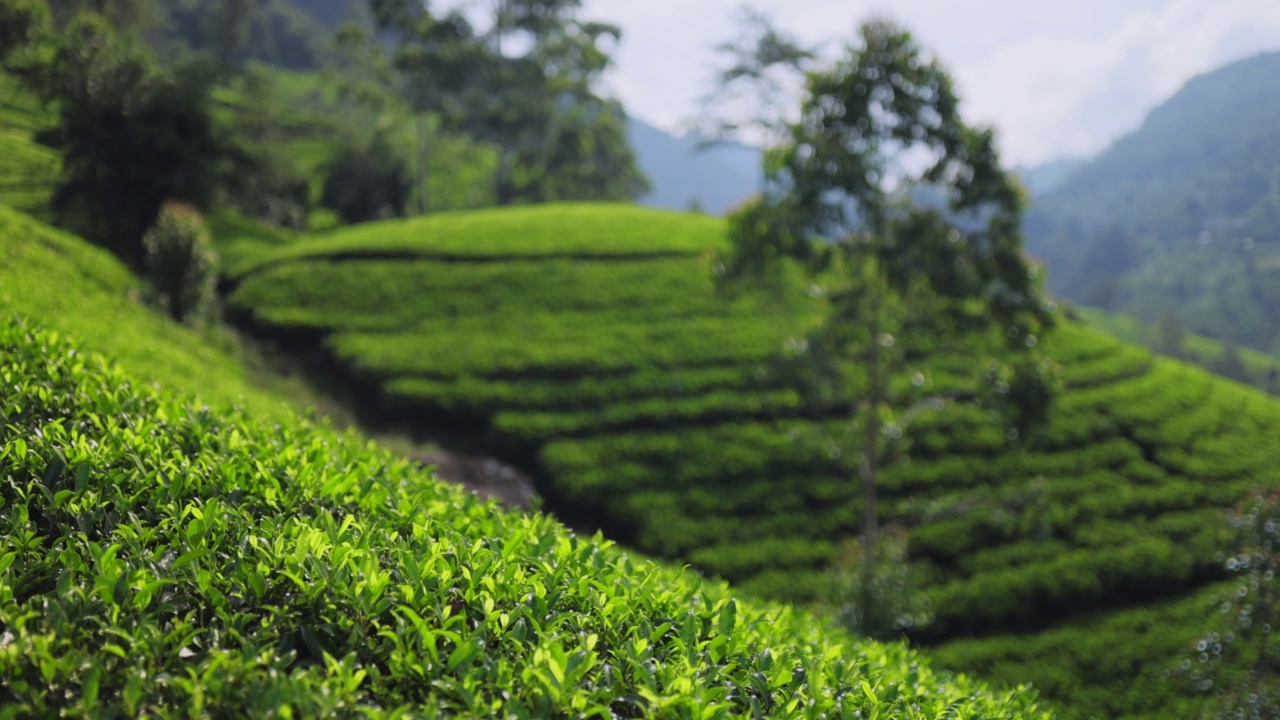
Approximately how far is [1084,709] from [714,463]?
22.8 feet

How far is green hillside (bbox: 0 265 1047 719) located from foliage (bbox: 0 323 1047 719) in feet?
0.04

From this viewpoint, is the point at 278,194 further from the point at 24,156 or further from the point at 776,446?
the point at 776,446

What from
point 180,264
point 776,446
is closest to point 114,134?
point 180,264

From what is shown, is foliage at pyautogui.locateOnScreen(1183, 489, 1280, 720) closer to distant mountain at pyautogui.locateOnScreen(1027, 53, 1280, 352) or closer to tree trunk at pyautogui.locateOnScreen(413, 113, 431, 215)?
distant mountain at pyautogui.locateOnScreen(1027, 53, 1280, 352)

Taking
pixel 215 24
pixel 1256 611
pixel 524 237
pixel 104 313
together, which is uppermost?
pixel 215 24

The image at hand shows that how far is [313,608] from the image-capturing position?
257 cm

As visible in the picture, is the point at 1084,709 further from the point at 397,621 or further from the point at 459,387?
the point at 459,387

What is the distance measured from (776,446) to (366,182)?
97.4ft

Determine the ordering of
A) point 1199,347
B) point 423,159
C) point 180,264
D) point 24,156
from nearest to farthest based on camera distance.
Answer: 1. point 180,264
2. point 24,156
3. point 1199,347
4. point 423,159

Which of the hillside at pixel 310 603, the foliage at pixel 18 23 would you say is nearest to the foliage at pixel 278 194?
the foliage at pixel 18 23

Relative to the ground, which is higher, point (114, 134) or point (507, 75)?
point (507, 75)

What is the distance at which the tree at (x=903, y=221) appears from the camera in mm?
9445

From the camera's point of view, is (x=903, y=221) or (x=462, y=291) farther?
(x=462, y=291)

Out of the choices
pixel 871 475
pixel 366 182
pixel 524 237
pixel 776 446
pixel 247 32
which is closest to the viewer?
pixel 871 475
